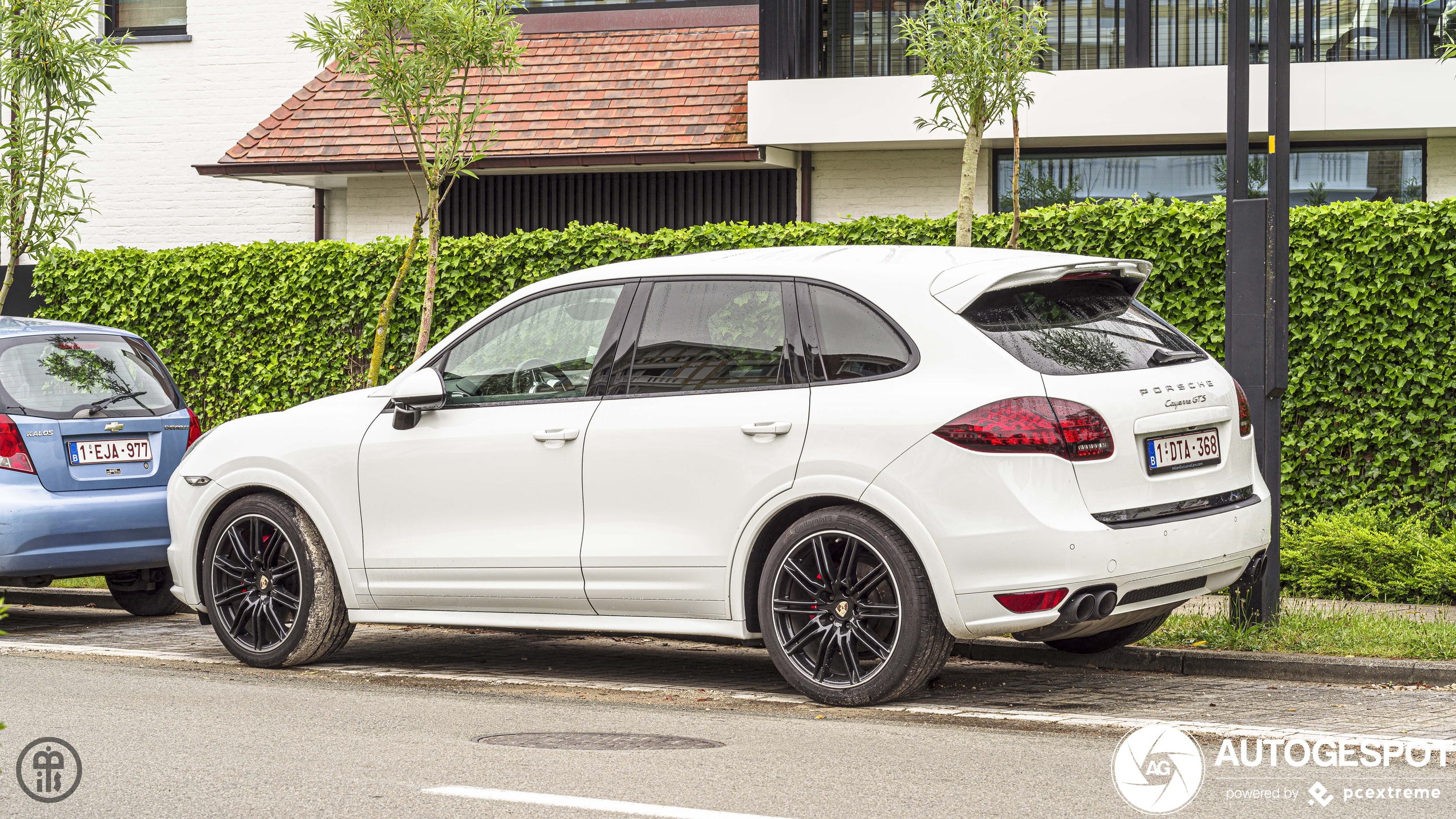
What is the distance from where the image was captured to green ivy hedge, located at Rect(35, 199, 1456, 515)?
32.3ft

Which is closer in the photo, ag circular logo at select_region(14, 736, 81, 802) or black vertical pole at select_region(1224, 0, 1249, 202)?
ag circular logo at select_region(14, 736, 81, 802)

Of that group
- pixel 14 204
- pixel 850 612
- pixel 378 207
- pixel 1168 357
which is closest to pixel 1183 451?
pixel 1168 357

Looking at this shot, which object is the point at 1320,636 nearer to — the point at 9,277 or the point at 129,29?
the point at 9,277

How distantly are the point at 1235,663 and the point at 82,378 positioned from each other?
646 cm

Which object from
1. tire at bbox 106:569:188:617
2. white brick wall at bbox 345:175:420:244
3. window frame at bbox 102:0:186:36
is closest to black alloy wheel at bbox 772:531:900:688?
tire at bbox 106:569:188:617

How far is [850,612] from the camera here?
6438 mm

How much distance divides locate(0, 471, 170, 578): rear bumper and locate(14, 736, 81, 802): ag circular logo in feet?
10.0

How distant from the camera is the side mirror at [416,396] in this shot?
7.29 meters

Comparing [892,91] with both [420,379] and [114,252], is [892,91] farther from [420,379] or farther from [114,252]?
[420,379]

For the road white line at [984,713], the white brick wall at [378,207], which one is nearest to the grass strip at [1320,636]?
the road white line at [984,713]

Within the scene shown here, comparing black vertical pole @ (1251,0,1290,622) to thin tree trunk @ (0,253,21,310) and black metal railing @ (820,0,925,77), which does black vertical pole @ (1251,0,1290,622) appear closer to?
black metal railing @ (820,0,925,77)

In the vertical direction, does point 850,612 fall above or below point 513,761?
above

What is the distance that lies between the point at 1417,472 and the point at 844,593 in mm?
5186

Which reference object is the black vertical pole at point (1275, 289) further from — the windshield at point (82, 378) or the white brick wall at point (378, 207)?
the white brick wall at point (378, 207)
